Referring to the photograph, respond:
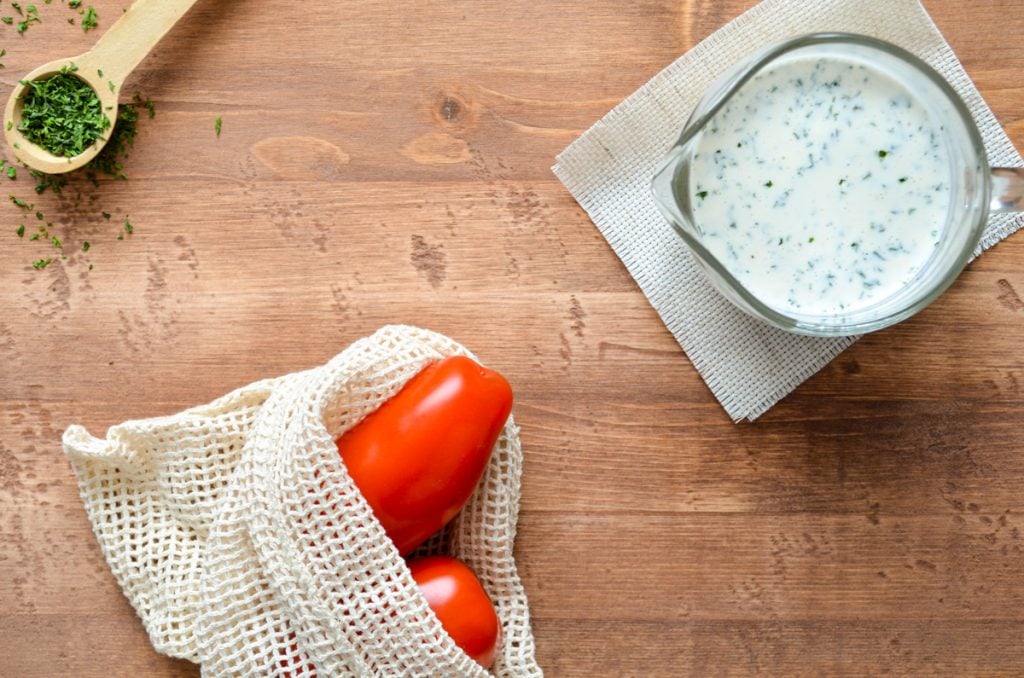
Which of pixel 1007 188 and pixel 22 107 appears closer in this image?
pixel 1007 188

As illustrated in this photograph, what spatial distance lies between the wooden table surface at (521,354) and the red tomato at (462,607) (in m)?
0.08

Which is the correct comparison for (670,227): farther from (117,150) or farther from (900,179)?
(117,150)

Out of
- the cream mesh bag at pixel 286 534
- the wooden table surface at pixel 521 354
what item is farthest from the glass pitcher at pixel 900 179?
the cream mesh bag at pixel 286 534

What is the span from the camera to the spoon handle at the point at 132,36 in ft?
2.61

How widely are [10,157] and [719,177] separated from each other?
0.62 metres

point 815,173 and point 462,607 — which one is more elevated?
point 815,173

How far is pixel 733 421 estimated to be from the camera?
32.3 inches

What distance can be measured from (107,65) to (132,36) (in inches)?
1.3

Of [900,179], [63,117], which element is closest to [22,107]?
[63,117]

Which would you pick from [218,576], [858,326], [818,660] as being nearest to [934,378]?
[858,326]

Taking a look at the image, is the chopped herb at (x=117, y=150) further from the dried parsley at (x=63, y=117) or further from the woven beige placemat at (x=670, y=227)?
the woven beige placemat at (x=670, y=227)

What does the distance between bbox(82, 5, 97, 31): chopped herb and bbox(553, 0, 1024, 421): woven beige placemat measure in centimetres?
43

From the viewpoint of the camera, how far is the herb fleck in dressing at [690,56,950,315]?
0.70 m

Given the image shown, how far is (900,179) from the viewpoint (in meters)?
0.71
